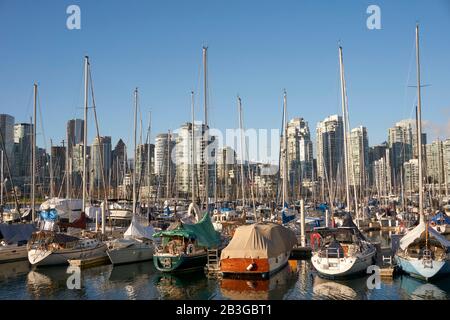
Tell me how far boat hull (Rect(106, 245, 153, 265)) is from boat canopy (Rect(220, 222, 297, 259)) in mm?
10166

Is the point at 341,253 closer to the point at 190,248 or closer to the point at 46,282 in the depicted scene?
the point at 190,248

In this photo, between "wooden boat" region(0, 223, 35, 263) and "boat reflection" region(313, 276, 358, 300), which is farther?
"wooden boat" region(0, 223, 35, 263)

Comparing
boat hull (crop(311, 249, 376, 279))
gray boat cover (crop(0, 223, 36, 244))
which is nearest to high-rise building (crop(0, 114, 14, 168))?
gray boat cover (crop(0, 223, 36, 244))

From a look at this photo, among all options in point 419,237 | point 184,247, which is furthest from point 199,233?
point 419,237

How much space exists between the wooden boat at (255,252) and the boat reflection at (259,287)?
1.66 ft

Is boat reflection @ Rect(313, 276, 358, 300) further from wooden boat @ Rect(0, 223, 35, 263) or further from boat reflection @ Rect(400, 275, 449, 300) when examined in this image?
wooden boat @ Rect(0, 223, 35, 263)

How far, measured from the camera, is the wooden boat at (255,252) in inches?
1145

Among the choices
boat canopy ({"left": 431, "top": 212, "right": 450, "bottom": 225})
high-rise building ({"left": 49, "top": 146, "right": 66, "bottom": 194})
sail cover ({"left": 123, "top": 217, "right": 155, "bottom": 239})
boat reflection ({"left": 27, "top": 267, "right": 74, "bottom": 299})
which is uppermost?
high-rise building ({"left": 49, "top": 146, "right": 66, "bottom": 194})

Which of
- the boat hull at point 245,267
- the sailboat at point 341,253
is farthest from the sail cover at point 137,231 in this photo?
the sailboat at point 341,253

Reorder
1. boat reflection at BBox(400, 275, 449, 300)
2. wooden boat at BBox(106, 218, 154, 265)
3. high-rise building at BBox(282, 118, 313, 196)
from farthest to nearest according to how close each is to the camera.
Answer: high-rise building at BBox(282, 118, 313, 196) → wooden boat at BBox(106, 218, 154, 265) → boat reflection at BBox(400, 275, 449, 300)

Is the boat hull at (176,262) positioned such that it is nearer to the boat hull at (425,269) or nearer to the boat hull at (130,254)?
the boat hull at (130,254)

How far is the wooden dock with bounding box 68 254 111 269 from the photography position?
35688mm

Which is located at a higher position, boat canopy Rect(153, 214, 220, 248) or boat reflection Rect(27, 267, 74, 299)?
boat canopy Rect(153, 214, 220, 248)
